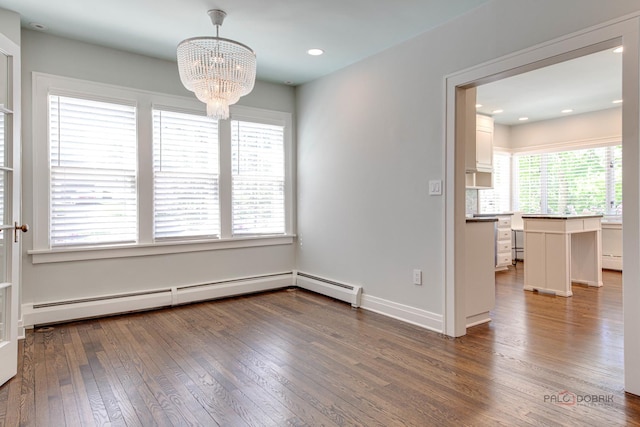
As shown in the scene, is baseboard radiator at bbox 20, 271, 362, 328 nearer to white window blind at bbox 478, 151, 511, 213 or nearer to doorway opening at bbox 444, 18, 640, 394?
doorway opening at bbox 444, 18, 640, 394

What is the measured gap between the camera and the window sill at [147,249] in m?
3.39

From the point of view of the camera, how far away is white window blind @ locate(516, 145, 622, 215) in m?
6.35

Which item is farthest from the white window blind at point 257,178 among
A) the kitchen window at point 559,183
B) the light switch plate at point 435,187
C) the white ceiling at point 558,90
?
the kitchen window at point 559,183

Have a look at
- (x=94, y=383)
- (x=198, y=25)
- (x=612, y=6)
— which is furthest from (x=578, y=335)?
(x=198, y=25)

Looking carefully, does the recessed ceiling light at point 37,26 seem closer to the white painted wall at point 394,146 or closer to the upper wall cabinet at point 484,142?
the white painted wall at point 394,146

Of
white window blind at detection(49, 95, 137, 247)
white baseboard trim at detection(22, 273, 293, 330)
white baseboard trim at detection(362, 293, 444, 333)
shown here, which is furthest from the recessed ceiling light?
white baseboard trim at detection(362, 293, 444, 333)

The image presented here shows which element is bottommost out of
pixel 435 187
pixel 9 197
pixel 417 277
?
pixel 417 277

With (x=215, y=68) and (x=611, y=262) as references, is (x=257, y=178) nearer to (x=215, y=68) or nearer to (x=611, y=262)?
(x=215, y=68)

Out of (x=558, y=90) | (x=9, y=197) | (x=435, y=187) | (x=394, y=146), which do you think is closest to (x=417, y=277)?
(x=435, y=187)

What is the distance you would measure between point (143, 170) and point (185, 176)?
1.42 feet

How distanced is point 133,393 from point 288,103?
3.77 m

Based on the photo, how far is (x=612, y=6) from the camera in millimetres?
2184

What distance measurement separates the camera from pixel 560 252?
4.45m

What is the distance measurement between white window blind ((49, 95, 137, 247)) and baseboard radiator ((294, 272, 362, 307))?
204cm
